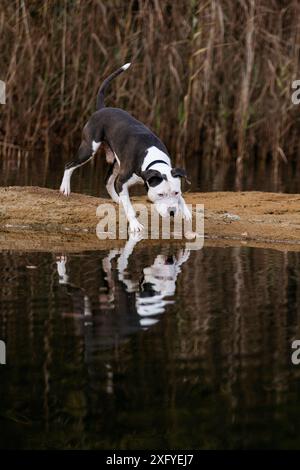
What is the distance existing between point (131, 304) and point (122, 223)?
328 cm

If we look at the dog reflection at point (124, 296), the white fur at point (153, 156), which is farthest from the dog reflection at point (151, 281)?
the white fur at point (153, 156)

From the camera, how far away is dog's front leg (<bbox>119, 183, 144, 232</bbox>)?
9.80 m

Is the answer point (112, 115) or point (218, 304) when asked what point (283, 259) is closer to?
point (218, 304)

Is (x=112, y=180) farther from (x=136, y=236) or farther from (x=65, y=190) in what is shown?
(x=136, y=236)

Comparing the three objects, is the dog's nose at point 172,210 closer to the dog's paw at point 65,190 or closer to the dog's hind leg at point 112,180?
the dog's hind leg at point 112,180

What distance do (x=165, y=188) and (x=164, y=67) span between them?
6.90m

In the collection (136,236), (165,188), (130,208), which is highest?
(165,188)

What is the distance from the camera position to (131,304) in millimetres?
6938

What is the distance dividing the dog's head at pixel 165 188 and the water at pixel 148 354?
0.80 m

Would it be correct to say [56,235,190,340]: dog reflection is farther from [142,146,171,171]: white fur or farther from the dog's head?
[142,146,171,171]: white fur

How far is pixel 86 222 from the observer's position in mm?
10281

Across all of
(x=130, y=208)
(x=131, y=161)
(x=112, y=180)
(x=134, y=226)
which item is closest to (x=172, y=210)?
(x=134, y=226)

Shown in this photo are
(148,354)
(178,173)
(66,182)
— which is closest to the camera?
(148,354)
